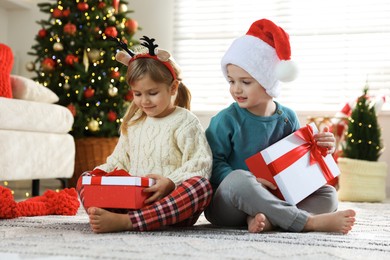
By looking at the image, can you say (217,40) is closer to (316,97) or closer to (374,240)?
(316,97)

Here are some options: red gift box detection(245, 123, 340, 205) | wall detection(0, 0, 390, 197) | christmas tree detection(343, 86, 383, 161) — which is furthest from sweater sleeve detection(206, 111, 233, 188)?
wall detection(0, 0, 390, 197)

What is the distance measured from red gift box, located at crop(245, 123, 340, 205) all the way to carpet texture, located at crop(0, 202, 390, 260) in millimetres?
148

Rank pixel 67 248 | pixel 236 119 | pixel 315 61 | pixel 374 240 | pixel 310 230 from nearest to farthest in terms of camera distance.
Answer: pixel 67 248
pixel 374 240
pixel 310 230
pixel 236 119
pixel 315 61

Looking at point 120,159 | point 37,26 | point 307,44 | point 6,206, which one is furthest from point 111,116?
point 120,159

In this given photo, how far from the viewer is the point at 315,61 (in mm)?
4129

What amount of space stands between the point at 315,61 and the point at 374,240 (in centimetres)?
269

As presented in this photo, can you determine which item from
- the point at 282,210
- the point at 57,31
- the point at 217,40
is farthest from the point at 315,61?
the point at 282,210

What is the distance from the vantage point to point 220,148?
1.83 m

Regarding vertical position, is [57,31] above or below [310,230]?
above

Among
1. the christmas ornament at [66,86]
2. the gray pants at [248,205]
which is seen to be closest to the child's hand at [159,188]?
the gray pants at [248,205]

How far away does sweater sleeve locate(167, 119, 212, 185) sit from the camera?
1.67 metres

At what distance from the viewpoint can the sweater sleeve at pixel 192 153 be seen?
1.67 m

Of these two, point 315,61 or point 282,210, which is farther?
point 315,61

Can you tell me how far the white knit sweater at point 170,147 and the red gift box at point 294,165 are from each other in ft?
0.49
